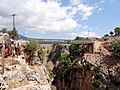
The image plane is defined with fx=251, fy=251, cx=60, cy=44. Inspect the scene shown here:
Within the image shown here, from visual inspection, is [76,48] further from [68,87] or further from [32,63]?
[32,63]

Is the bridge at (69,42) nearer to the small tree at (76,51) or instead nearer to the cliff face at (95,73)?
the cliff face at (95,73)

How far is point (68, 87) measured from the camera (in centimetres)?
7694

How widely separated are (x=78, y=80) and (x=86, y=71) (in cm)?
428

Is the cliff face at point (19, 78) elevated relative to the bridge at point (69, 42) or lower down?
lower down

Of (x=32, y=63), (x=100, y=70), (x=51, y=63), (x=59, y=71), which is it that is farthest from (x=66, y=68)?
(x=51, y=63)

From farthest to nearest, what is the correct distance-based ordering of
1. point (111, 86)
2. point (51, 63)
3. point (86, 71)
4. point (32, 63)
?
1. point (51, 63)
2. point (86, 71)
3. point (111, 86)
4. point (32, 63)

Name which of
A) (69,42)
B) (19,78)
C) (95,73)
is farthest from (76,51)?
(19,78)

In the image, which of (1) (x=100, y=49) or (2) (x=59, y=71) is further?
(2) (x=59, y=71)

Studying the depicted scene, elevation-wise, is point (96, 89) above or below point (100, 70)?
below

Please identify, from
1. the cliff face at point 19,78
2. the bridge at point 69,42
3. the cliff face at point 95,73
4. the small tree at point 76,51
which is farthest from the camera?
the small tree at point 76,51

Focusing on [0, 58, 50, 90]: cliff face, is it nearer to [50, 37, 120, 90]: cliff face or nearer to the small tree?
[50, 37, 120, 90]: cliff face

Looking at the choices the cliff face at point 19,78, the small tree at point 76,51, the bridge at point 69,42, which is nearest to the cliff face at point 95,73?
the bridge at point 69,42

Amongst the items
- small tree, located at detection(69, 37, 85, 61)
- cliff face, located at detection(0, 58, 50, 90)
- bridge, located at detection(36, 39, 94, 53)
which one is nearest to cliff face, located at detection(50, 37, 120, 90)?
bridge, located at detection(36, 39, 94, 53)

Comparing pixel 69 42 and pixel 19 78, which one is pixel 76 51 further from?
pixel 19 78
